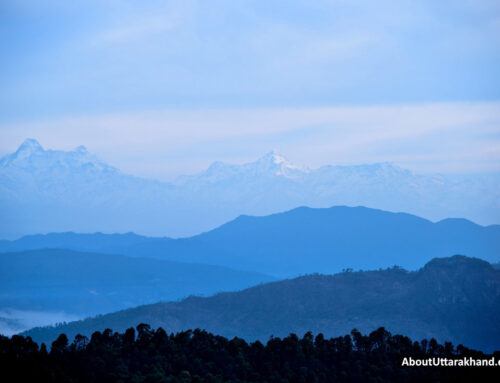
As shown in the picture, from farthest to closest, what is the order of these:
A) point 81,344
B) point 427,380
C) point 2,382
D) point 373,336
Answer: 1. point 373,336
2. point 81,344
3. point 427,380
4. point 2,382

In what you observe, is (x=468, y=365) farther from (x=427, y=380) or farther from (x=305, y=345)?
(x=305, y=345)

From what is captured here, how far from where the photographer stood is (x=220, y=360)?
12450 centimetres

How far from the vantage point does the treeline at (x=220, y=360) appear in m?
112

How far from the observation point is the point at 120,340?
429 feet

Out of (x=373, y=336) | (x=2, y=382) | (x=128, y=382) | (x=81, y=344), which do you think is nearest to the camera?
(x=2, y=382)

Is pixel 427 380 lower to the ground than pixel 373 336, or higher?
lower

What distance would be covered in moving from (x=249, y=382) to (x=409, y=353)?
3333 cm

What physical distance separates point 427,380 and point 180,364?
40.2 meters

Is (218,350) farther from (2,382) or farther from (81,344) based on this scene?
(2,382)

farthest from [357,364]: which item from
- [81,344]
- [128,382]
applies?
[81,344]

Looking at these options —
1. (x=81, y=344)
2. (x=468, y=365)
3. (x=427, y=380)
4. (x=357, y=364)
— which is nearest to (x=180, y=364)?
(x=81, y=344)

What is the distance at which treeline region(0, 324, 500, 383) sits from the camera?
367 ft

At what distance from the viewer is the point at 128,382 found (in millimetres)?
107625

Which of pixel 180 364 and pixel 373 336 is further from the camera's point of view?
pixel 373 336
